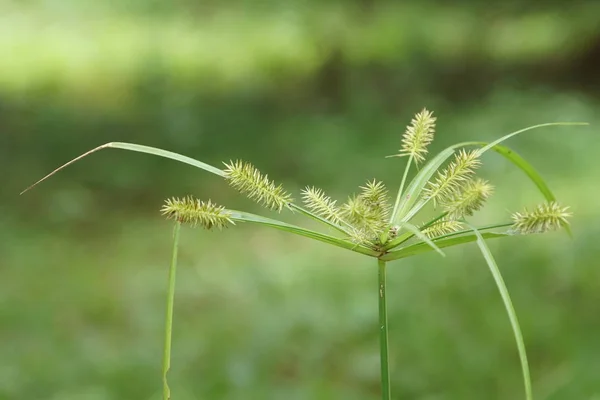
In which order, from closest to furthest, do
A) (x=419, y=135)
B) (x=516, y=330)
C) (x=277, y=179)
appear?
(x=516, y=330), (x=419, y=135), (x=277, y=179)

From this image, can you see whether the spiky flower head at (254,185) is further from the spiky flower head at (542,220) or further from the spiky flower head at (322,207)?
the spiky flower head at (542,220)

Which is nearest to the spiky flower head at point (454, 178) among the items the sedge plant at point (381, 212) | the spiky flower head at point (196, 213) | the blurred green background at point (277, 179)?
the sedge plant at point (381, 212)

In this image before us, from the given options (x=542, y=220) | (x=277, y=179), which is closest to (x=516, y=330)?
(x=542, y=220)

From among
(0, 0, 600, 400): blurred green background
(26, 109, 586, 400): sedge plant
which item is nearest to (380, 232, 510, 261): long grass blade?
(26, 109, 586, 400): sedge plant

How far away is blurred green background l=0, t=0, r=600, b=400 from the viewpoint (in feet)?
5.36

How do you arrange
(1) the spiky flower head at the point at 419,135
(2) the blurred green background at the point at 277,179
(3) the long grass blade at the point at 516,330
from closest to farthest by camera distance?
1. (3) the long grass blade at the point at 516,330
2. (1) the spiky flower head at the point at 419,135
3. (2) the blurred green background at the point at 277,179

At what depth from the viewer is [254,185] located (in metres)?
0.38

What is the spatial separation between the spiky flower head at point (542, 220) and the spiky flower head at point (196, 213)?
136 mm

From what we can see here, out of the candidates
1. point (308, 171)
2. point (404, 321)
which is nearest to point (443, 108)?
point (308, 171)

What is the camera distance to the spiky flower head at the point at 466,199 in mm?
383

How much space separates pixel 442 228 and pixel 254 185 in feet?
0.34

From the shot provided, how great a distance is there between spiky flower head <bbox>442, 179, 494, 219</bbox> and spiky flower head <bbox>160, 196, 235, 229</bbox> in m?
0.12

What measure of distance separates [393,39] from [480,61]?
80cm

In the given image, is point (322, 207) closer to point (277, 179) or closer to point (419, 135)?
point (419, 135)
